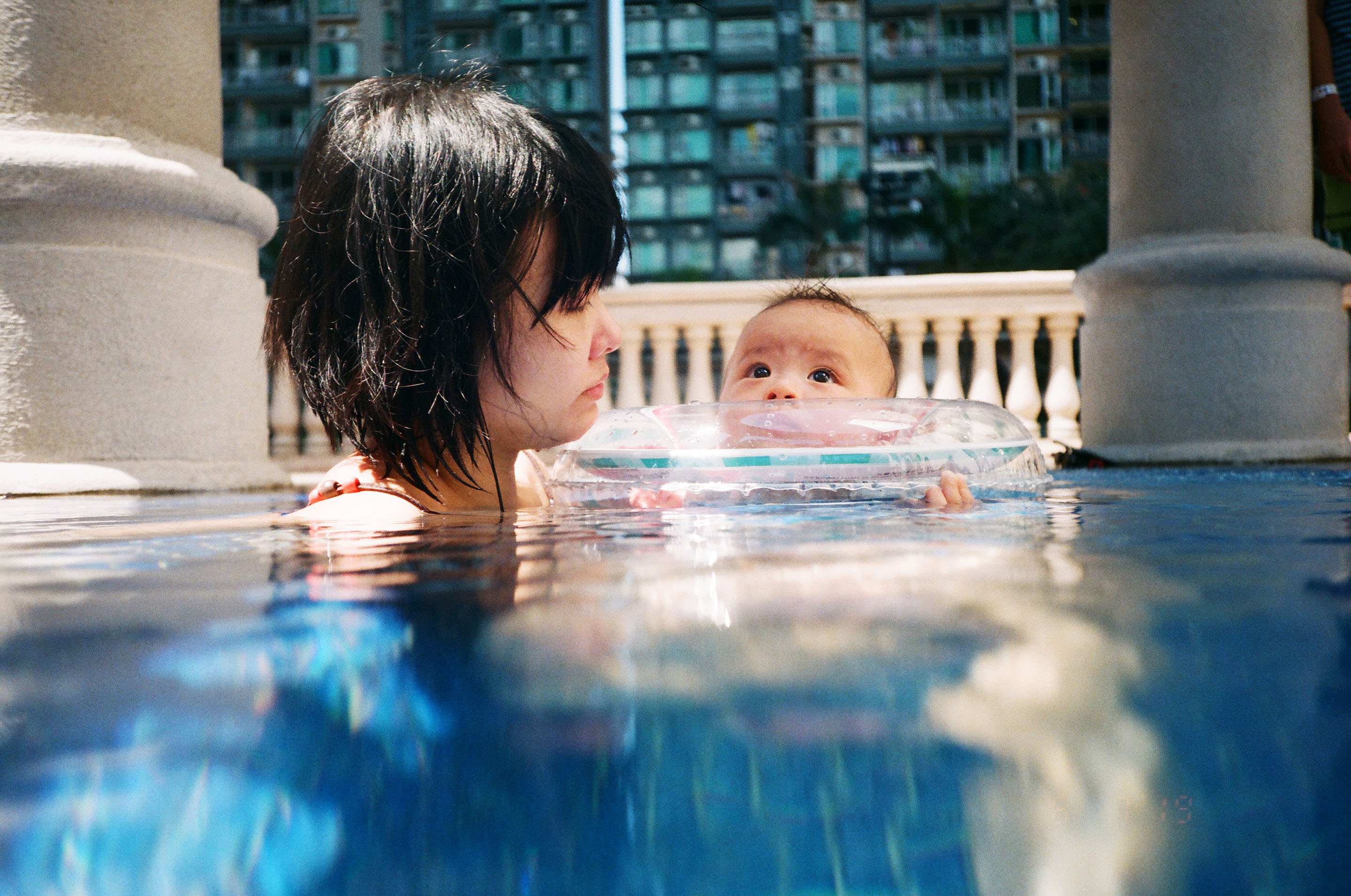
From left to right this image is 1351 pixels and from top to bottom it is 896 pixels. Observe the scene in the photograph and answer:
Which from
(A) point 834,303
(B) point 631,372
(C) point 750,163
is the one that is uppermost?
(C) point 750,163

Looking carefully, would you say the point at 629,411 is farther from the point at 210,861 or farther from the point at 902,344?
the point at 902,344

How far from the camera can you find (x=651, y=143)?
48469 millimetres

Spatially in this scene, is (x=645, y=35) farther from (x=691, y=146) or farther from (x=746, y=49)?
(x=691, y=146)

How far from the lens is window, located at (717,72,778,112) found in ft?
156

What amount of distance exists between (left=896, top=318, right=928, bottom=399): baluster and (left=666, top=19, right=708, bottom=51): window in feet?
153

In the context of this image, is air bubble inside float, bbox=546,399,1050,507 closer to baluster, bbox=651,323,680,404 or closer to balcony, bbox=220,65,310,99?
baluster, bbox=651,323,680,404

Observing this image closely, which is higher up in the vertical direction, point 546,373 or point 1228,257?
point 1228,257

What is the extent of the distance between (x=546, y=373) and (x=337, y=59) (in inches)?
1785

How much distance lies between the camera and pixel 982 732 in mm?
387

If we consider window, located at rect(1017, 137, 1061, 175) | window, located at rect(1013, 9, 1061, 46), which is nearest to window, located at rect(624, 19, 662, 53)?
window, located at rect(1013, 9, 1061, 46)

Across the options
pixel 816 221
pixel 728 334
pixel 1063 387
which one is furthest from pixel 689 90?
pixel 1063 387

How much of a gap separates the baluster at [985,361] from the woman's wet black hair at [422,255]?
4024 mm

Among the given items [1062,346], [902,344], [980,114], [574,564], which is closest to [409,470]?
[574,564]

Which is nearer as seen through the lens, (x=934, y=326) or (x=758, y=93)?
(x=934, y=326)
